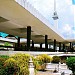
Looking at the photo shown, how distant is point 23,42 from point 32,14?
156 feet

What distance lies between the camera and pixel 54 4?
10062cm

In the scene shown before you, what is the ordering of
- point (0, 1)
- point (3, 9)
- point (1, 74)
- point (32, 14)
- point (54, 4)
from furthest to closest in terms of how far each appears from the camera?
point (54, 4) < point (32, 14) < point (3, 9) < point (0, 1) < point (1, 74)

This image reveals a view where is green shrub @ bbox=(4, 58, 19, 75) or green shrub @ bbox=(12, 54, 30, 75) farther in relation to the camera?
green shrub @ bbox=(12, 54, 30, 75)

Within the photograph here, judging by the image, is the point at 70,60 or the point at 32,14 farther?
the point at 32,14

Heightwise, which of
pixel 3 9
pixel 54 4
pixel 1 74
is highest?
pixel 54 4

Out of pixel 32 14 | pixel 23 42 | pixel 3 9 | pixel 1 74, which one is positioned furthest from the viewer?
pixel 23 42

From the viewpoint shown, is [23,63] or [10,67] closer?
[10,67]

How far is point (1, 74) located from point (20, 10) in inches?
461

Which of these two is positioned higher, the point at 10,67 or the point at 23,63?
the point at 23,63

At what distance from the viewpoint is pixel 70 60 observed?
1884 centimetres

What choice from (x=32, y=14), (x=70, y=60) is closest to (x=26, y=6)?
(x=32, y=14)

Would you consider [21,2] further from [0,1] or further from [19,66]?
[19,66]

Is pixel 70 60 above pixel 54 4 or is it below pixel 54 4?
below

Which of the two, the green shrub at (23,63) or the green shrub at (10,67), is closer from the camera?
the green shrub at (10,67)
